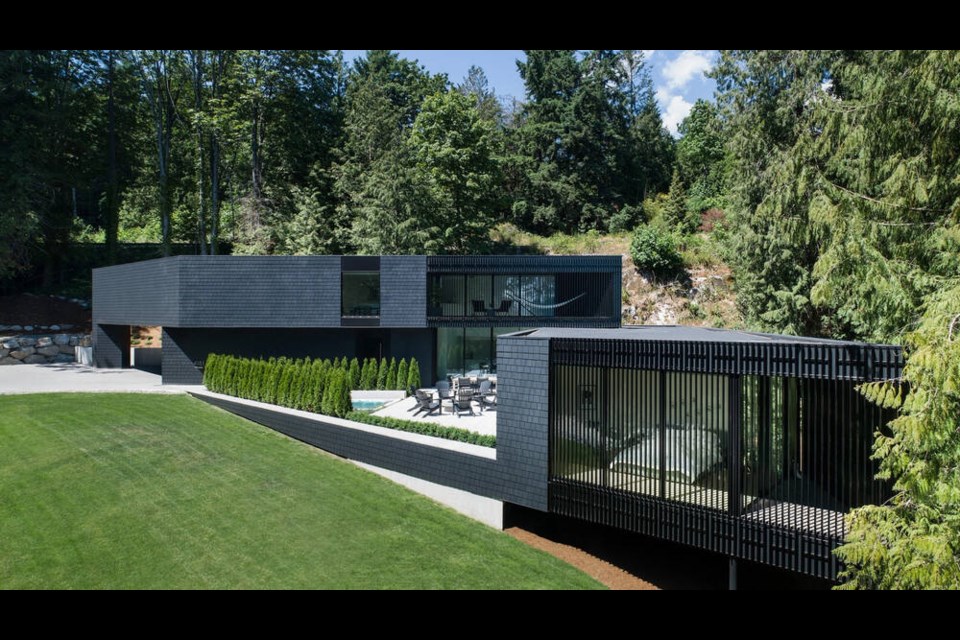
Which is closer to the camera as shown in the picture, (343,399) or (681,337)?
(681,337)

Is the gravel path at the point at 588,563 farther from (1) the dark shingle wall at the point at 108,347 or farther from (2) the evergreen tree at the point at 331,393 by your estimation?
(1) the dark shingle wall at the point at 108,347

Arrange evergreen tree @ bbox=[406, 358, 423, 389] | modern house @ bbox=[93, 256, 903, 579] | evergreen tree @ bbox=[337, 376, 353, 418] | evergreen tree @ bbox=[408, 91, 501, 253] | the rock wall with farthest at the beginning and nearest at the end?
1. evergreen tree @ bbox=[408, 91, 501, 253]
2. the rock wall
3. evergreen tree @ bbox=[406, 358, 423, 389]
4. evergreen tree @ bbox=[337, 376, 353, 418]
5. modern house @ bbox=[93, 256, 903, 579]

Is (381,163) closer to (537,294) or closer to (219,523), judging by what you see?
(537,294)

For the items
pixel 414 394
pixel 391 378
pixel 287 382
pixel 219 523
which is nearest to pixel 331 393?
pixel 287 382

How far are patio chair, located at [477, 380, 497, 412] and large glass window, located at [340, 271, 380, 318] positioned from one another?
605 cm

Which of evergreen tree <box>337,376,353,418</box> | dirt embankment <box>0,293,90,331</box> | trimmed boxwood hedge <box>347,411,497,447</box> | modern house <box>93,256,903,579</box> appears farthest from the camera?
dirt embankment <box>0,293,90,331</box>

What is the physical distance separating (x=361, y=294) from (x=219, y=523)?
11.6m

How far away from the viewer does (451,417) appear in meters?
14.6

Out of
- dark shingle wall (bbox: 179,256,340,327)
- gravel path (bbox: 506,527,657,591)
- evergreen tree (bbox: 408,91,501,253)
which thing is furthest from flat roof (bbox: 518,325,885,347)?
evergreen tree (bbox: 408,91,501,253)

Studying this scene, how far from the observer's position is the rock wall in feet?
88.5

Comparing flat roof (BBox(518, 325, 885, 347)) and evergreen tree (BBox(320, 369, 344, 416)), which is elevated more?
flat roof (BBox(518, 325, 885, 347))

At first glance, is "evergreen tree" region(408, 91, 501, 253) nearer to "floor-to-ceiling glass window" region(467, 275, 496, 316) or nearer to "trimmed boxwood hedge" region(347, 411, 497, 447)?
"floor-to-ceiling glass window" region(467, 275, 496, 316)
